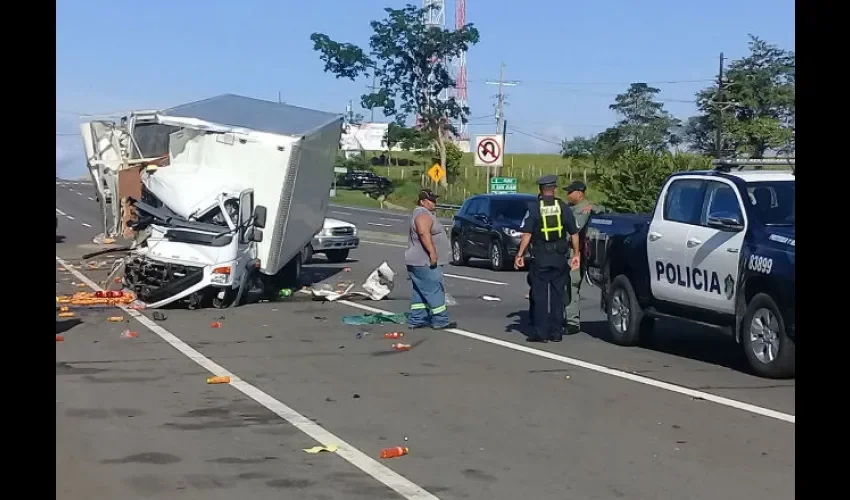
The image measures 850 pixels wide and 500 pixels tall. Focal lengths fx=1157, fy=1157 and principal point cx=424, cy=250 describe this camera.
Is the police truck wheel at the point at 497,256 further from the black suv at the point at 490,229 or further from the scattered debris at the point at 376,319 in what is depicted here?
the scattered debris at the point at 376,319

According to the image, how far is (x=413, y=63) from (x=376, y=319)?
2599 inches

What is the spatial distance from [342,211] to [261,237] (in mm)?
42953

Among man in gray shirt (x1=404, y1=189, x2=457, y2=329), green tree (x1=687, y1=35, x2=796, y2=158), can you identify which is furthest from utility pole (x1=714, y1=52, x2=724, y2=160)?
man in gray shirt (x1=404, y1=189, x2=457, y2=329)

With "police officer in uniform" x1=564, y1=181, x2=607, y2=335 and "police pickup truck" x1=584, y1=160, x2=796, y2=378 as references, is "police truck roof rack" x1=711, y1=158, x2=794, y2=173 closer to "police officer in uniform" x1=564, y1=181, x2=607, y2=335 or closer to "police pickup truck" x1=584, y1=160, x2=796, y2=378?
"police pickup truck" x1=584, y1=160, x2=796, y2=378

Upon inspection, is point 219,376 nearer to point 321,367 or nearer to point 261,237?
point 321,367

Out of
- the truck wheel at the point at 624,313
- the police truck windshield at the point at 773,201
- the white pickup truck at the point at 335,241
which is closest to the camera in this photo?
the police truck windshield at the point at 773,201

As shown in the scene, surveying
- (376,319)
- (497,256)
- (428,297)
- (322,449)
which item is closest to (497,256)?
(497,256)

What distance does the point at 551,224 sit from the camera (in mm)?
13414

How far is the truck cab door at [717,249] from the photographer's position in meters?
11.1

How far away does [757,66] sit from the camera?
156ft

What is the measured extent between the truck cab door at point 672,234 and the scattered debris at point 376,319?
161 inches

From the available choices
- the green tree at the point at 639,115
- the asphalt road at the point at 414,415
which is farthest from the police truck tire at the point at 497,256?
the green tree at the point at 639,115

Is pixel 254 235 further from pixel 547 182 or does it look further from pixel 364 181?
pixel 364 181

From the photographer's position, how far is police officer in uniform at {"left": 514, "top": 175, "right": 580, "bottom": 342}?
1335cm
